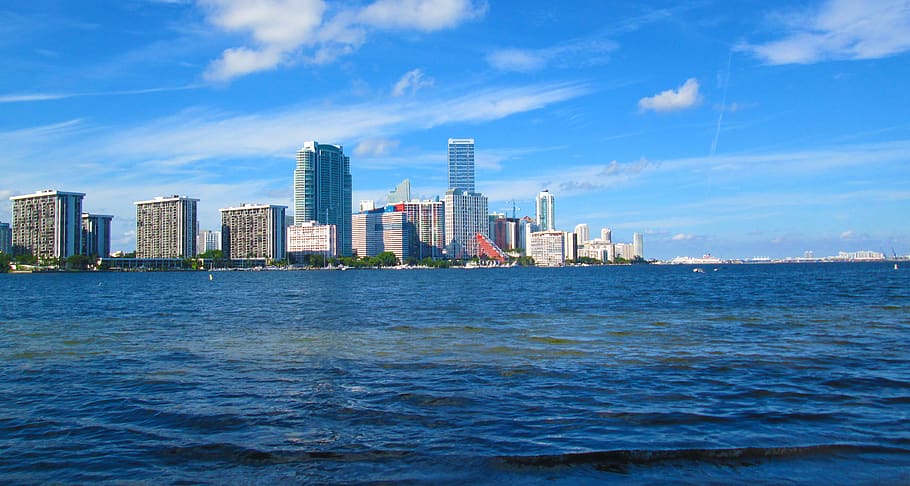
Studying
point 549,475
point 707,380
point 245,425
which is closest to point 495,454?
point 549,475

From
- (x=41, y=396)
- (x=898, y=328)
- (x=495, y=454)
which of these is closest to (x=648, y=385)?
(x=495, y=454)

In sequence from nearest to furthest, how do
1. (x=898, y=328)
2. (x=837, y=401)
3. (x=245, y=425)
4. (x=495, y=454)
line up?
1. (x=495, y=454)
2. (x=245, y=425)
3. (x=837, y=401)
4. (x=898, y=328)

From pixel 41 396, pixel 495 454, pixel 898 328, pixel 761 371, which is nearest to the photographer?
pixel 495 454

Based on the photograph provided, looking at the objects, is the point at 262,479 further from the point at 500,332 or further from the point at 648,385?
the point at 500,332

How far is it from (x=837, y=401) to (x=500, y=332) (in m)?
18.4

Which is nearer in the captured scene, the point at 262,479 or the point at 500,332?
the point at 262,479

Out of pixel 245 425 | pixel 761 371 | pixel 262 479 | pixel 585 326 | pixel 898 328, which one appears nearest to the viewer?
pixel 262 479

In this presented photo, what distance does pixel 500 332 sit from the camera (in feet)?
111

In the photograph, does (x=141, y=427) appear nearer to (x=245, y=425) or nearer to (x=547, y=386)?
(x=245, y=425)

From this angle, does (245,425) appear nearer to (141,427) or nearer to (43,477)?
(141,427)

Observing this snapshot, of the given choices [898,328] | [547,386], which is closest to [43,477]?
[547,386]

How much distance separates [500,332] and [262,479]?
2310 cm

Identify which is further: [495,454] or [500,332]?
[500,332]

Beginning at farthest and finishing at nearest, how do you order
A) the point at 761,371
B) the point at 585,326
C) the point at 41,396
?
the point at 585,326 → the point at 761,371 → the point at 41,396
